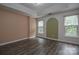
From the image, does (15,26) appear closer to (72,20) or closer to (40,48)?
(40,48)

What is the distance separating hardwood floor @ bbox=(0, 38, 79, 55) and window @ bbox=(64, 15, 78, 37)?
0.24m

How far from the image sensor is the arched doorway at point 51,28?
1967 mm

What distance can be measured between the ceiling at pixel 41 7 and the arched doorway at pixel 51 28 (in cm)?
21

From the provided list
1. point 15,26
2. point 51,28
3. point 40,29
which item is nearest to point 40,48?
point 40,29

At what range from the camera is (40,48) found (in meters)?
1.81

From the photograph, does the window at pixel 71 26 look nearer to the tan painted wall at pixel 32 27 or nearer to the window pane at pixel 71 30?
the window pane at pixel 71 30

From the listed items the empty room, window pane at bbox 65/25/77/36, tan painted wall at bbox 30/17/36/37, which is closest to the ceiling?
the empty room

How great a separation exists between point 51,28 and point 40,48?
1.70 feet

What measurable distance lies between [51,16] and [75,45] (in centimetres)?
79

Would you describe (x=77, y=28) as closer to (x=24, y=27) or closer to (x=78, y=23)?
(x=78, y=23)

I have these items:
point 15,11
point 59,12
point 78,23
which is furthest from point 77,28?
point 15,11

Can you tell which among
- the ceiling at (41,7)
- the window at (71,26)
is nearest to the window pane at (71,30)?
the window at (71,26)

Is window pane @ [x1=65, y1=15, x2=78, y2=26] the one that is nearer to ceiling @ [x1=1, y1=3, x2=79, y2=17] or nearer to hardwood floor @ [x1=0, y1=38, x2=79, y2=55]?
ceiling @ [x1=1, y1=3, x2=79, y2=17]

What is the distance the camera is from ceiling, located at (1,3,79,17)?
5.61ft
